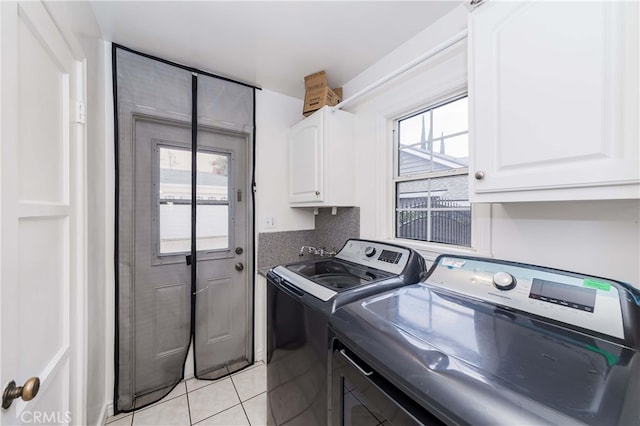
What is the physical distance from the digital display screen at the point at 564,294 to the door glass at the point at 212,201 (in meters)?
2.04

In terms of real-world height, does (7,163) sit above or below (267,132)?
below

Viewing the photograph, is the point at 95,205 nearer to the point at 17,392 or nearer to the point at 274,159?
the point at 17,392

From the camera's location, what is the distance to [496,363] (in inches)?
23.6

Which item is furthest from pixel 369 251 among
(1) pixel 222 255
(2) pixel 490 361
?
(1) pixel 222 255

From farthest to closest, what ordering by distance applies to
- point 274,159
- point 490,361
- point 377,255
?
point 274,159, point 377,255, point 490,361

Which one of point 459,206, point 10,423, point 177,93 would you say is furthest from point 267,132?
point 10,423

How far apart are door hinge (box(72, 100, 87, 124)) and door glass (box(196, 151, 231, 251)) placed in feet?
2.72

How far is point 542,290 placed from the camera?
86cm

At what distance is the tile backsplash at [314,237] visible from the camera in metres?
2.14

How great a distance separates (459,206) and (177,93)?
2.18m

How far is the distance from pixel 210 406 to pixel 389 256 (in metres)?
1.69

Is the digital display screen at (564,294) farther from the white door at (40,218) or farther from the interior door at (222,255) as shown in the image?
the interior door at (222,255)

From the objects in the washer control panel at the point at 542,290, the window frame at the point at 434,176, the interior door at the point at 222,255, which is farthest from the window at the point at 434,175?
the interior door at the point at 222,255

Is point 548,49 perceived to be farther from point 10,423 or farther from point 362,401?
point 10,423
